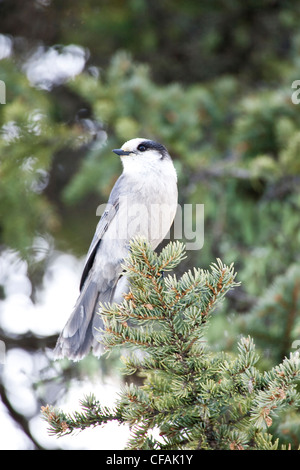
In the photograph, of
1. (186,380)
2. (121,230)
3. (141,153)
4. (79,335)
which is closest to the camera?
(186,380)

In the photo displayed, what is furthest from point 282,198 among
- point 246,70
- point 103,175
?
point 246,70

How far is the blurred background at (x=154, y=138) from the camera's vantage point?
309 cm

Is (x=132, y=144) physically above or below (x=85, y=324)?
above

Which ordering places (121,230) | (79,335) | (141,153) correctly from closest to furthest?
(79,335) → (121,230) → (141,153)

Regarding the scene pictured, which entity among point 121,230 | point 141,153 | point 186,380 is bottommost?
point 186,380

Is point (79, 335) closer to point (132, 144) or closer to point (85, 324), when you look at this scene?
point (85, 324)

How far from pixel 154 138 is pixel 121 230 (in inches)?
38.6

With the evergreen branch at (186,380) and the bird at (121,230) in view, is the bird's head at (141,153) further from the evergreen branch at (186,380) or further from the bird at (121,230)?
the evergreen branch at (186,380)

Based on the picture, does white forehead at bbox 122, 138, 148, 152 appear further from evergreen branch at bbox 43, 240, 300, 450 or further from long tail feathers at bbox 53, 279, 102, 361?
evergreen branch at bbox 43, 240, 300, 450

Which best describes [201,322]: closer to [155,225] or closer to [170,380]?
[170,380]

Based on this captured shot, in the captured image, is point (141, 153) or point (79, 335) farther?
point (141, 153)

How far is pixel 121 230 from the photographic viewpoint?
2.53 metres

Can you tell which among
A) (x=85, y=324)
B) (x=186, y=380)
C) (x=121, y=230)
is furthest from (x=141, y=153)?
(x=186, y=380)
